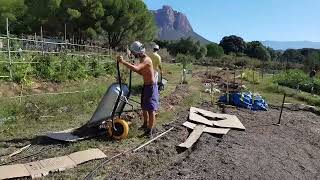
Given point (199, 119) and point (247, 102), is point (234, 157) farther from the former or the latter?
point (247, 102)

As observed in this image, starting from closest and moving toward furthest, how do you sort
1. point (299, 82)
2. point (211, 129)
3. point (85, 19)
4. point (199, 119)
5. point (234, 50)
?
point (211, 129), point (199, 119), point (299, 82), point (85, 19), point (234, 50)

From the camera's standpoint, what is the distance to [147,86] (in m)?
8.27

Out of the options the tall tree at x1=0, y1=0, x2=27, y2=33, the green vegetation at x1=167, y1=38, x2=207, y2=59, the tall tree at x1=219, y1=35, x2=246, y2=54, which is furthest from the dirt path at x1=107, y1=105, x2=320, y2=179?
the tall tree at x1=219, y1=35, x2=246, y2=54

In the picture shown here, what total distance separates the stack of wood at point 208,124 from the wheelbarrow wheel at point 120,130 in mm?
949

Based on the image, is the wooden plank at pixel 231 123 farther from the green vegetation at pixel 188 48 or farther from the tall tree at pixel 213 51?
the tall tree at pixel 213 51

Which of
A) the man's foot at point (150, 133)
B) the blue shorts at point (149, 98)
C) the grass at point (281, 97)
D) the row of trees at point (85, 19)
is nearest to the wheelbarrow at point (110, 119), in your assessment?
the blue shorts at point (149, 98)

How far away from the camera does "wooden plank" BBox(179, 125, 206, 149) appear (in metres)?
8.05

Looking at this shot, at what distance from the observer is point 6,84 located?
40.9 ft

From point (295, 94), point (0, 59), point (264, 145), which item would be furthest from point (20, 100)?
point (295, 94)

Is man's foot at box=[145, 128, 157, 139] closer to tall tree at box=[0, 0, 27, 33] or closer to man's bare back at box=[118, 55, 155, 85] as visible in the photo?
man's bare back at box=[118, 55, 155, 85]

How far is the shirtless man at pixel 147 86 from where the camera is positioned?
25.9 ft

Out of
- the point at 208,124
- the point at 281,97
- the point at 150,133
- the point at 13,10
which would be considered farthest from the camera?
the point at 13,10

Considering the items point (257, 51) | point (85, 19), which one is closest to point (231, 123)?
point (85, 19)

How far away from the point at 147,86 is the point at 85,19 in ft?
105
